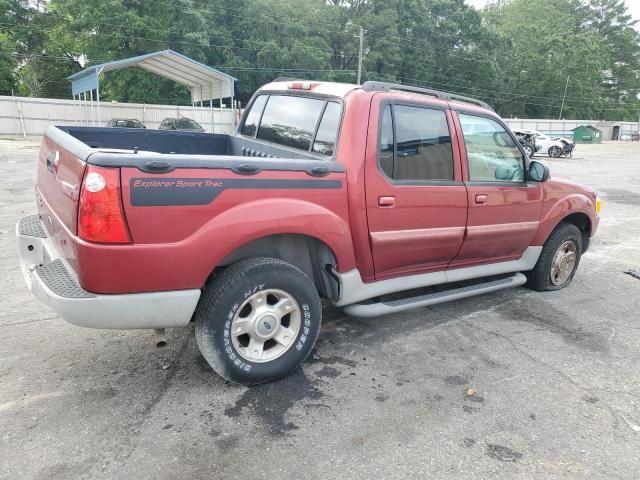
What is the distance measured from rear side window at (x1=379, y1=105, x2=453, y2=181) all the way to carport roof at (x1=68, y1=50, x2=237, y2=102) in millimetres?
20217

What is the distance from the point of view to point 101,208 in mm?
2613

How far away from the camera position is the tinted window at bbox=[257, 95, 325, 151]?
3.90 m

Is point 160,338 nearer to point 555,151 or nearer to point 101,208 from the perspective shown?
point 101,208

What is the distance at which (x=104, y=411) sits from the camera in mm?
2957

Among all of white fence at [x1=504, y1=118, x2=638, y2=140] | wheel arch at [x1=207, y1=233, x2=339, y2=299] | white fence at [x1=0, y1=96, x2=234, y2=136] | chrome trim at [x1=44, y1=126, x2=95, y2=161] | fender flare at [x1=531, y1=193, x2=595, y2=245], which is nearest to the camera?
chrome trim at [x1=44, y1=126, x2=95, y2=161]

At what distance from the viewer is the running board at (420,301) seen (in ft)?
12.2

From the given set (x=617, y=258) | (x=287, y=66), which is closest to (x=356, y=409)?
(x=617, y=258)

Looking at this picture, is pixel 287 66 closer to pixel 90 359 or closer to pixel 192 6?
pixel 192 6

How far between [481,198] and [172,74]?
24.8 metres

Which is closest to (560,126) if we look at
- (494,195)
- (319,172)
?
(494,195)

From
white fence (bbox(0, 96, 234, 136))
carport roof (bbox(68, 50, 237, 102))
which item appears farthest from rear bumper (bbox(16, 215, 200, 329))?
white fence (bbox(0, 96, 234, 136))

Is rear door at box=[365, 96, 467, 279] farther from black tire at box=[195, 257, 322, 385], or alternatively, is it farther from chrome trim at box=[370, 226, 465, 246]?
black tire at box=[195, 257, 322, 385]

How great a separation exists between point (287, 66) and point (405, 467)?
4846 cm

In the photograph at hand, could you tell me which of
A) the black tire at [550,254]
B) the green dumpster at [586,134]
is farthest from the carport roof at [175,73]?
the green dumpster at [586,134]
